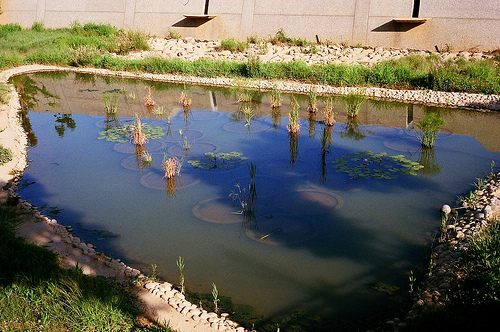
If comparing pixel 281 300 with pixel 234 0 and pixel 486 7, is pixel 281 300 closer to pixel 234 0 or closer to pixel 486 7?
pixel 486 7

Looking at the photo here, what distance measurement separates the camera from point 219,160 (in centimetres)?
609

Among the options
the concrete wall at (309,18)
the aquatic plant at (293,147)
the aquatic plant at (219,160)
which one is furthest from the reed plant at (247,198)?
the concrete wall at (309,18)

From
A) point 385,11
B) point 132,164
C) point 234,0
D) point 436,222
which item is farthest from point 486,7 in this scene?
point 132,164

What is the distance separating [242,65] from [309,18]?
4555mm

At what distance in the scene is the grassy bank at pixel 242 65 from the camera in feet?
32.5

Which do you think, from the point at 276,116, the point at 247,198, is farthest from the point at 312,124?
the point at 247,198

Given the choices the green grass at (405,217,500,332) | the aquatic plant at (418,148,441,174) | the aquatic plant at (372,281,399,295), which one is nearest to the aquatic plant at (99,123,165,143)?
the aquatic plant at (418,148,441,174)

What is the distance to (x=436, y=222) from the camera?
4488mm

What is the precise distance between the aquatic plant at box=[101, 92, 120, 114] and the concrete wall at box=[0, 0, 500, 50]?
746cm

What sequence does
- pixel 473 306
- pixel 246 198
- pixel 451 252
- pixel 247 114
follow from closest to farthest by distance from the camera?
pixel 473 306 < pixel 451 252 < pixel 246 198 < pixel 247 114

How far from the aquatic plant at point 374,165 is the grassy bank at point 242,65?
4.60 meters

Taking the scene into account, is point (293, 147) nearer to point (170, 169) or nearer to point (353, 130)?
point (353, 130)

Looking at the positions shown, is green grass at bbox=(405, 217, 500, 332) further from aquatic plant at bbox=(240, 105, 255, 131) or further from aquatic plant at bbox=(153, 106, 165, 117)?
aquatic plant at bbox=(153, 106, 165, 117)

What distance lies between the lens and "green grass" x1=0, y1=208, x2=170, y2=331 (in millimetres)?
2771
